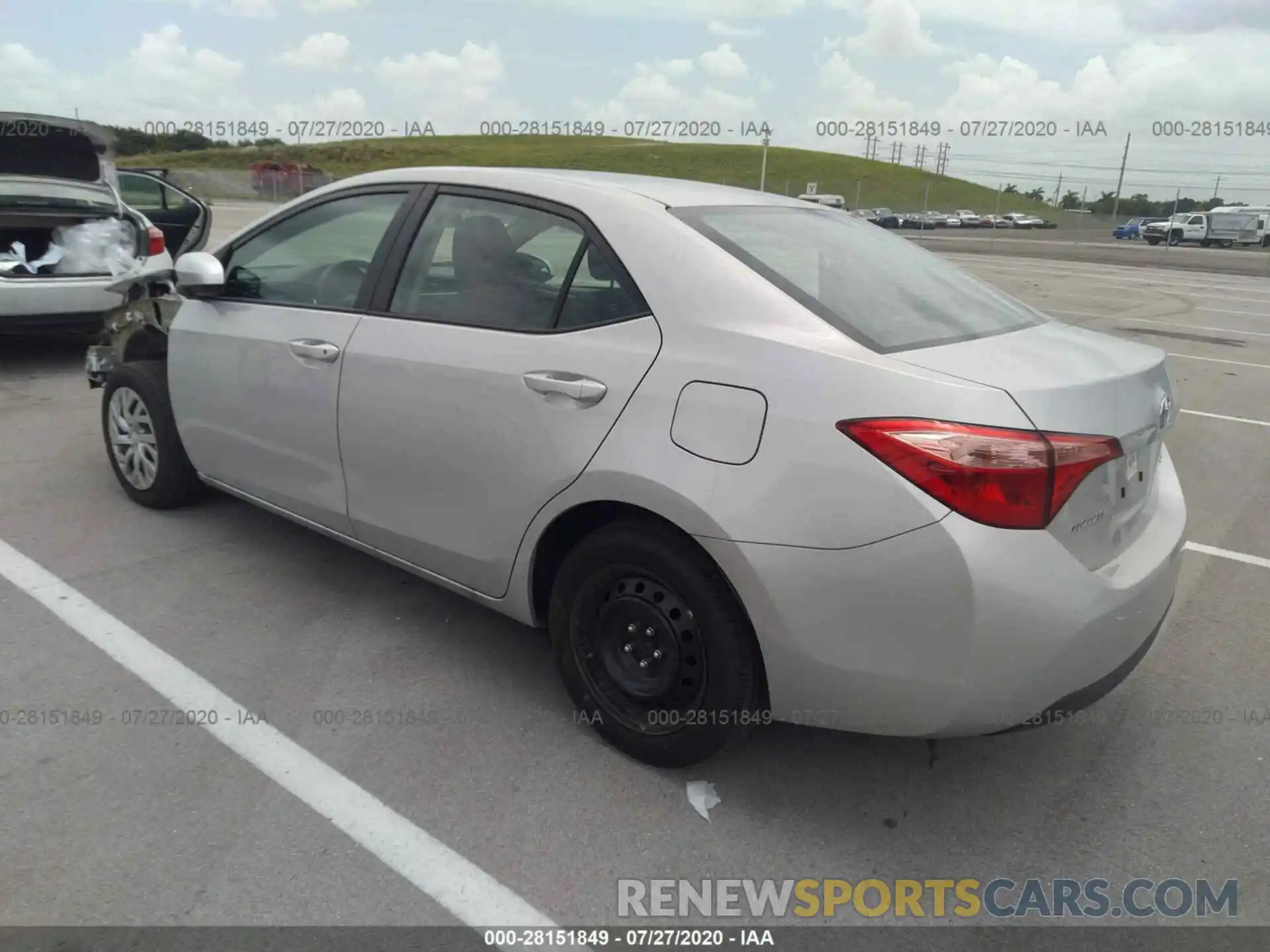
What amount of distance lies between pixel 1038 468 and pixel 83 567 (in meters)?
3.66

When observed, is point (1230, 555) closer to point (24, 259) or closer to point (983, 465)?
point (983, 465)

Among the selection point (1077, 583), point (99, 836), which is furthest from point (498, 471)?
point (1077, 583)

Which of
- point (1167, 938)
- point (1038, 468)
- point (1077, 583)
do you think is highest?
point (1038, 468)

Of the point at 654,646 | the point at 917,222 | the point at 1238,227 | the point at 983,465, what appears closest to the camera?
the point at 983,465

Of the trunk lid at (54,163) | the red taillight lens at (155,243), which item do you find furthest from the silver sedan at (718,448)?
the trunk lid at (54,163)

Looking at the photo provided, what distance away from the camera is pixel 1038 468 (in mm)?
2051

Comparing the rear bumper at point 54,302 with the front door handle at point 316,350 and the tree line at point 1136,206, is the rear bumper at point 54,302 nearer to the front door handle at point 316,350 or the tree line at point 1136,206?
the front door handle at point 316,350

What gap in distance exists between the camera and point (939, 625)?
2072 millimetres

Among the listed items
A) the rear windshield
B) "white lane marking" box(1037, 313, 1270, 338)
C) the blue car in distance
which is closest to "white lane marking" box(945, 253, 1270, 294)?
"white lane marking" box(1037, 313, 1270, 338)

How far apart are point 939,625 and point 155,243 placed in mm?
7536

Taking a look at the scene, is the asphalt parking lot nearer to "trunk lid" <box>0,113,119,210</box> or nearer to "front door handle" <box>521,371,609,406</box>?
"front door handle" <box>521,371,609,406</box>

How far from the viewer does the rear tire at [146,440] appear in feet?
13.7

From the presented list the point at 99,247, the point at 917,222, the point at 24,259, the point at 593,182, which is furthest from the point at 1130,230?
the point at 593,182

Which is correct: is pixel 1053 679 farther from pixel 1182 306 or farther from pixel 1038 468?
pixel 1182 306
